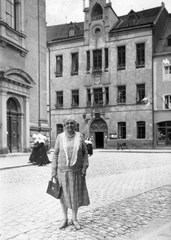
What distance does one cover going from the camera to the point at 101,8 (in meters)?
40.6

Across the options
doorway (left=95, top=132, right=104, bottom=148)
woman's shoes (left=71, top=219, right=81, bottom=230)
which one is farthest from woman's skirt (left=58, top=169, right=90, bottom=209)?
doorway (left=95, top=132, right=104, bottom=148)

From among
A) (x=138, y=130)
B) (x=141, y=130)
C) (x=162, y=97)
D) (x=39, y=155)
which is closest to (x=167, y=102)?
(x=162, y=97)

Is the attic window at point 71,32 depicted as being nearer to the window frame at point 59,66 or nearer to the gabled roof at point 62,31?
the gabled roof at point 62,31

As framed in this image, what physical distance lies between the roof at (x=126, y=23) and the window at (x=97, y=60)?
2.92 meters

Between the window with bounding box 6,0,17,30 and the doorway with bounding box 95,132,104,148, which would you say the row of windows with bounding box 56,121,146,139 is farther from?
the window with bounding box 6,0,17,30

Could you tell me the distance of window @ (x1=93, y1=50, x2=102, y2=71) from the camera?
40.4 metres

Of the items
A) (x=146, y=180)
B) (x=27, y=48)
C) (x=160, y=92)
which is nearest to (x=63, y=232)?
(x=146, y=180)

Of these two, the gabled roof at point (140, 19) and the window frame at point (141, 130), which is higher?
the gabled roof at point (140, 19)

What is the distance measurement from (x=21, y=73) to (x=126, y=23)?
2050 centimetres

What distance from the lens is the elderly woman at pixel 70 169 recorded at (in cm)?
517

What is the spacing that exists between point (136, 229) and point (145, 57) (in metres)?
34.1

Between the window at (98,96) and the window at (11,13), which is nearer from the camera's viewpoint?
the window at (11,13)

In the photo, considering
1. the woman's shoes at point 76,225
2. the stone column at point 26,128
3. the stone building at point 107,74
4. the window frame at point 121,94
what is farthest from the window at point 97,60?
the woman's shoes at point 76,225

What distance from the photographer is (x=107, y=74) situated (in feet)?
131
